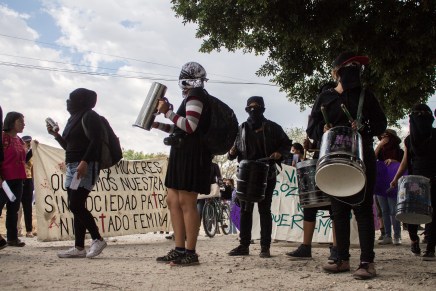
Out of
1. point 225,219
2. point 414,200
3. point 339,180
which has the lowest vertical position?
point 225,219

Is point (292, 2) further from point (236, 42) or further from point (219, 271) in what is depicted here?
point (219, 271)

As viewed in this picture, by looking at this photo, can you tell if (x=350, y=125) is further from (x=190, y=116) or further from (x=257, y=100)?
(x=257, y=100)

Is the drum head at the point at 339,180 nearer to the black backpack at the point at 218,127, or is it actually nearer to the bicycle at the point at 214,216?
the black backpack at the point at 218,127

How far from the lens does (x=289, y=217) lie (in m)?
8.40

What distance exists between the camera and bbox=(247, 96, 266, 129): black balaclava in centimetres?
647

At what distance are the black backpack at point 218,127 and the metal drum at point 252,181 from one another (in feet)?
3.26

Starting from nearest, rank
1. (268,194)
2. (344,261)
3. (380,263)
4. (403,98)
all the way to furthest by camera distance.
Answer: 1. (344,261)
2. (380,263)
3. (268,194)
4. (403,98)

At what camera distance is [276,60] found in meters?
13.9

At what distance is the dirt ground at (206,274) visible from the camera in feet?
13.1

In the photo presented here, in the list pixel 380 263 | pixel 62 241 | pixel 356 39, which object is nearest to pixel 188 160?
pixel 380 263

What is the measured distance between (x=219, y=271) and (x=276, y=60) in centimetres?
987

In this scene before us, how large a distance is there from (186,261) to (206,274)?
526mm

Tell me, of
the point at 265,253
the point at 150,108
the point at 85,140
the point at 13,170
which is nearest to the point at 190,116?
the point at 150,108

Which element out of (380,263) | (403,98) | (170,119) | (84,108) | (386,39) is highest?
(386,39)
